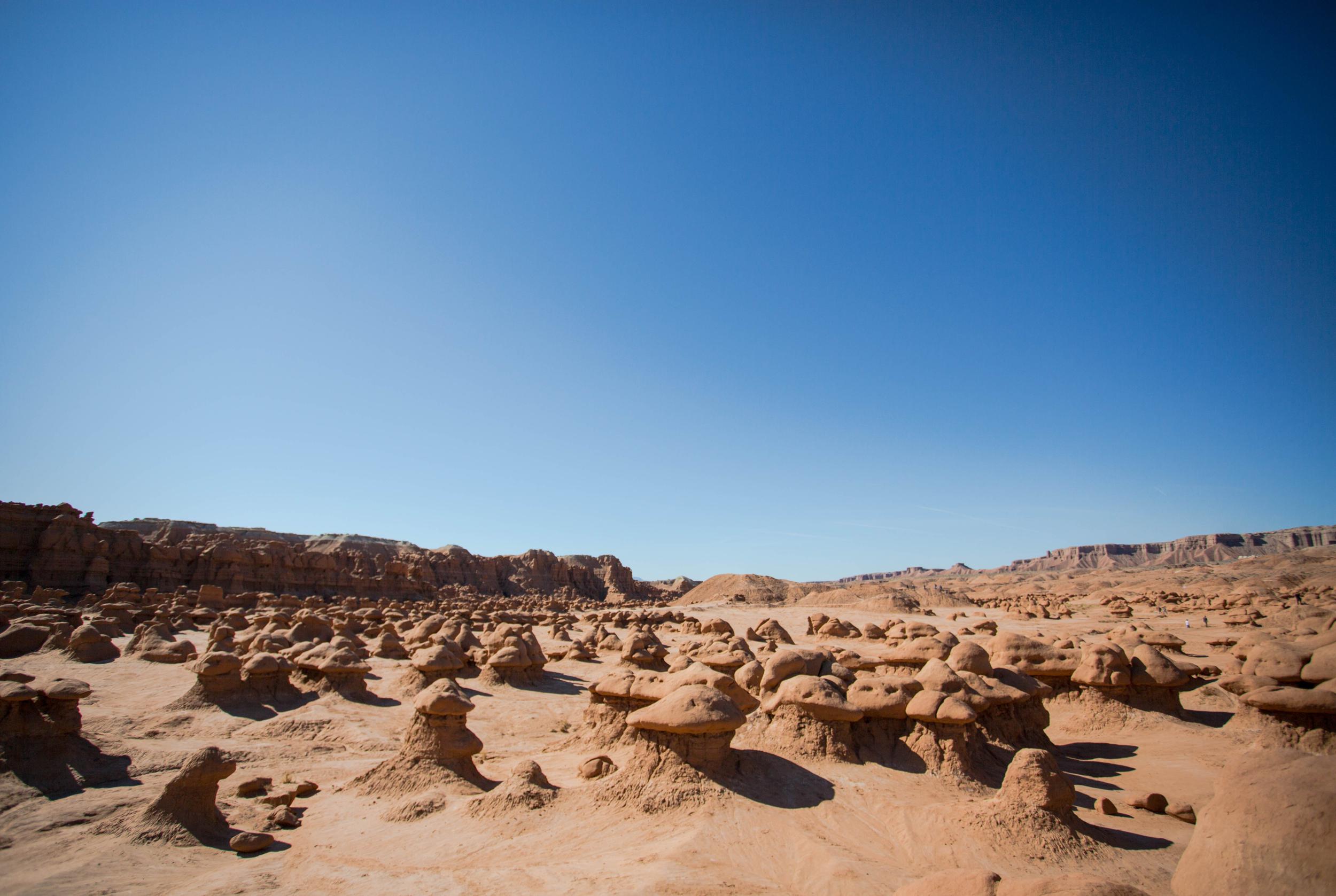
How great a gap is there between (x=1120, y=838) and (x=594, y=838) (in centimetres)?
723

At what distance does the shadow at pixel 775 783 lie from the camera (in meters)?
9.40

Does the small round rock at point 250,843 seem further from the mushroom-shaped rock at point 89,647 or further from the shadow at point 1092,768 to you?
the mushroom-shaped rock at point 89,647

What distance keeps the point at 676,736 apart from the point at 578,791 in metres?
1.84

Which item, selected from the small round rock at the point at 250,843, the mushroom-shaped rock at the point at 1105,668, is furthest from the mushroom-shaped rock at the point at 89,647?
the mushroom-shaped rock at the point at 1105,668

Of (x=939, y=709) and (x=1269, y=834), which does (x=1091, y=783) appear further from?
(x=1269, y=834)


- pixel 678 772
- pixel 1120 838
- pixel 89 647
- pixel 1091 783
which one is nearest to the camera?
pixel 1120 838

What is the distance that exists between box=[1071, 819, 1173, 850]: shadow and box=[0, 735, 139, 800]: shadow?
49.4 ft

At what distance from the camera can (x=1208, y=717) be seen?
50.1 feet

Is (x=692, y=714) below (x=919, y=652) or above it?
below

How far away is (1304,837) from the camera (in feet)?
11.8

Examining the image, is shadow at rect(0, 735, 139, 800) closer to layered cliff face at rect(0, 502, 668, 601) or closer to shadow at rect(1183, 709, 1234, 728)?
shadow at rect(1183, 709, 1234, 728)

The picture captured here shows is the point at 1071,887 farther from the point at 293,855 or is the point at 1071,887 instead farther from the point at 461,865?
the point at 293,855

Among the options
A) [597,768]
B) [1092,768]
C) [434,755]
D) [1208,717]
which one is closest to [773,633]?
[1208,717]

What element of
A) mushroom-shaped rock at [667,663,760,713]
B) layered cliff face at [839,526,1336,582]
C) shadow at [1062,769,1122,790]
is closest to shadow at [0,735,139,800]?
mushroom-shaped rock at [667,663,760,713]
